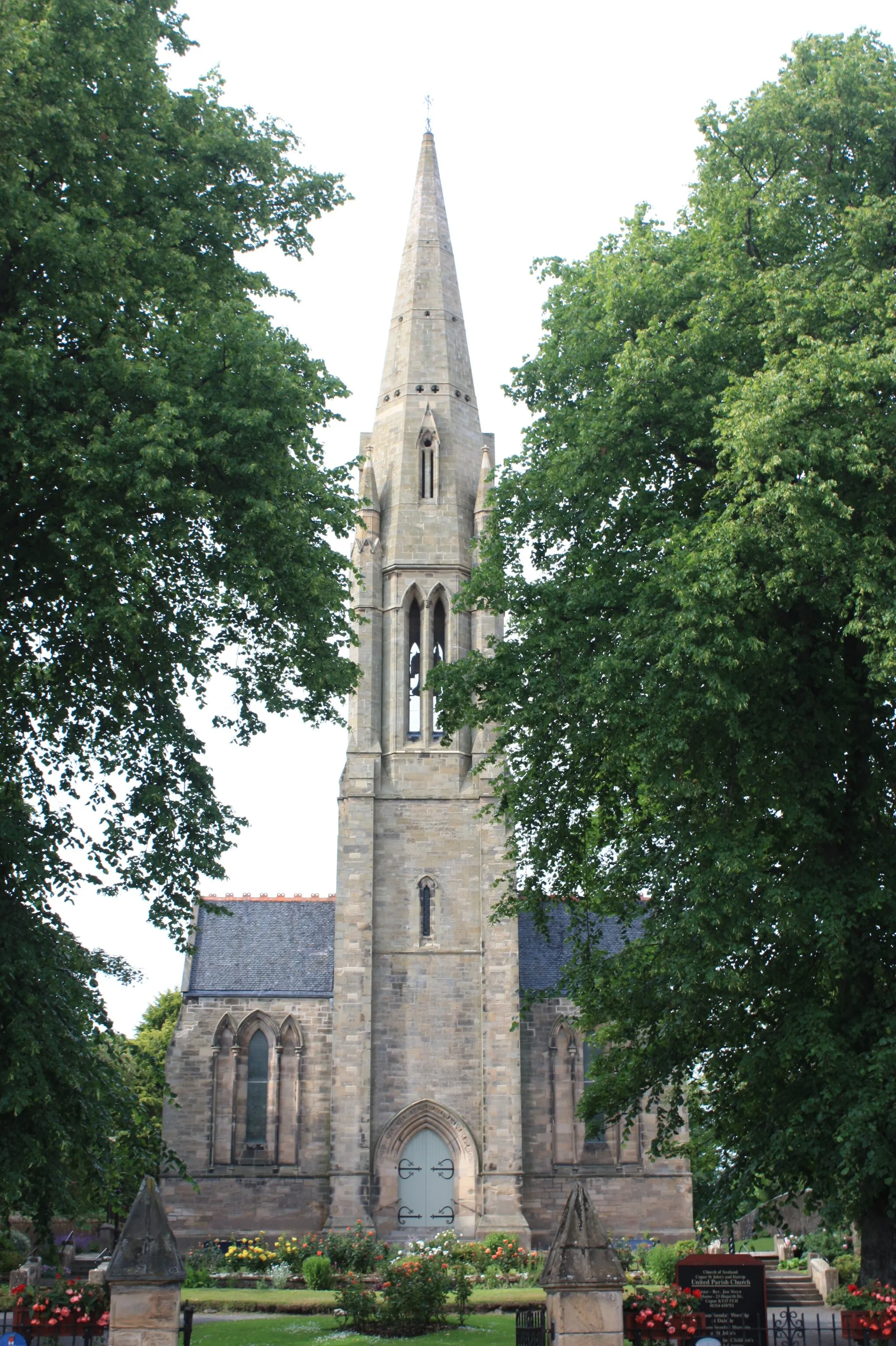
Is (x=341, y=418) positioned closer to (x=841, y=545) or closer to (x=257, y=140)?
(x=257, y=140)

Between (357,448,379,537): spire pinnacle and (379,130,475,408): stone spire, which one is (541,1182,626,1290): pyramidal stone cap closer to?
(357,448,379,537): spire pinnacle

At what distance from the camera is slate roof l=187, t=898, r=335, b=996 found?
36562mm

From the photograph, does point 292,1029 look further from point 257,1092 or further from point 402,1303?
point 402,1303

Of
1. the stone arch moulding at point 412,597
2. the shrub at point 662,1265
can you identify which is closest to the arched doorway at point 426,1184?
the shrub at point 662,1265

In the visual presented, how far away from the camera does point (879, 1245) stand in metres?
16.3

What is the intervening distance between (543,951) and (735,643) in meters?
23.3

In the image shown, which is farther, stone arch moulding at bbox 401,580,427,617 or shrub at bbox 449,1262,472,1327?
stone arch moulding at bbox 401,580,427,617

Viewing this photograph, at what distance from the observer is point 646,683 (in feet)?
53.4

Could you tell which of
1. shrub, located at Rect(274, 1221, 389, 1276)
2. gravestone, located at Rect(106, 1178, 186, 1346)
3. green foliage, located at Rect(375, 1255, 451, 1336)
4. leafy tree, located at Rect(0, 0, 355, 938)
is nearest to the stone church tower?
shrub, located at Rect(274, 1221, 389, 1276)

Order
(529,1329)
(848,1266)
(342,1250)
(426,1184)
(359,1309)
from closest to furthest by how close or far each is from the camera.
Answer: (529,1329)
(359,1309)
(848,1266)
(342,1250)
(426,1184)

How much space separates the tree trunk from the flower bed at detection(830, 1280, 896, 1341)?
26 cm

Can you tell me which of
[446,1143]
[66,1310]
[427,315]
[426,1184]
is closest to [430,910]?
[446,1143]

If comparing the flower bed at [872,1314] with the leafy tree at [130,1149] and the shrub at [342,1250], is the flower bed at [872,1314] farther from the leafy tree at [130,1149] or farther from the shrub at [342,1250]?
the shrub at [342,1250]

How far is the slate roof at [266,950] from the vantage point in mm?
36562
